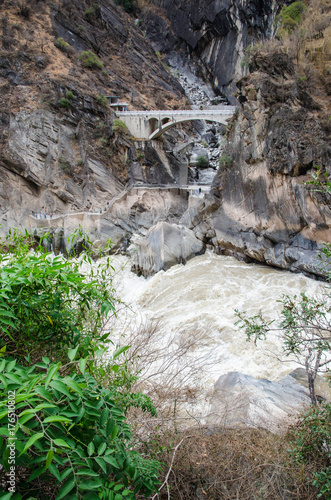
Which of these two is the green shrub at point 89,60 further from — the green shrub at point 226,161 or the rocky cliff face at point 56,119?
the green shrub at point 226,161

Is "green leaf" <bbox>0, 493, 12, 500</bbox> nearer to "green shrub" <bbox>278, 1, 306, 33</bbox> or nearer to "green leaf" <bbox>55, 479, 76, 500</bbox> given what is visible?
"green leaf" <bbox>55, 479, 76, 500</bbox>

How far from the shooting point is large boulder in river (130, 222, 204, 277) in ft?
52.8

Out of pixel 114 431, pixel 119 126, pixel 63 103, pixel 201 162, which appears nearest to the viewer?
pixel 114 431

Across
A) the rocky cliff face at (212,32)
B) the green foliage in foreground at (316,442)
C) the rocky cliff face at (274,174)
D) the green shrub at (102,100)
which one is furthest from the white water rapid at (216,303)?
the rocky cliff face at (212,32)

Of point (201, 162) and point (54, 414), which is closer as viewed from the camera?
point (54, 414)

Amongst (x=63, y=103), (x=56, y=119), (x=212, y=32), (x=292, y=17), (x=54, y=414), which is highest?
(x=212, y=32)

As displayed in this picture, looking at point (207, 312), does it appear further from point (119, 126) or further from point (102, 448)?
point (119, 126)

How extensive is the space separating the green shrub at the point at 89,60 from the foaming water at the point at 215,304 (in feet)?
81.2

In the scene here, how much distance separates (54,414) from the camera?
1656mm

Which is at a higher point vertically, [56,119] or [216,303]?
[56,119]

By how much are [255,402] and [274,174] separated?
→ 12.2 meters

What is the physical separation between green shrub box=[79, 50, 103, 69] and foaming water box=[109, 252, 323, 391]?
24752 millimetres

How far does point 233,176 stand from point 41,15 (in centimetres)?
2900

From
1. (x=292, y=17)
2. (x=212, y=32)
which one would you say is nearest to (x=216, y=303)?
(x=292, y=17)
